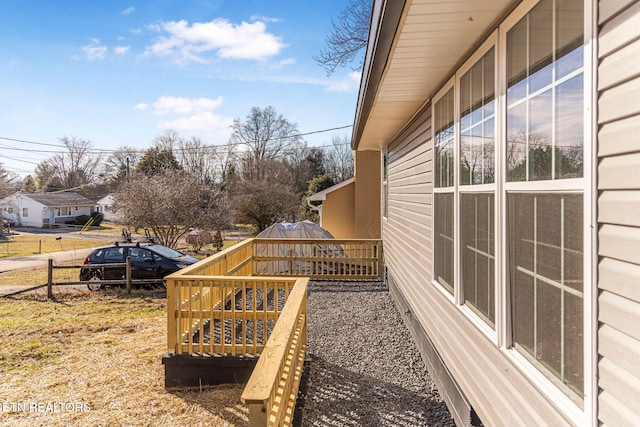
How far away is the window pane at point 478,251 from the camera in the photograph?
2.56 meters

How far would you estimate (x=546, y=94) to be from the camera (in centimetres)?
183

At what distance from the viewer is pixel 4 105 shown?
35.5m

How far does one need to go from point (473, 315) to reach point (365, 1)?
9.29 metres

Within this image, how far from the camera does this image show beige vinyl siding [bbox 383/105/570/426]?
2.12 metres

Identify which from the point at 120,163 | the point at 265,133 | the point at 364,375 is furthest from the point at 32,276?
the point at 120,163

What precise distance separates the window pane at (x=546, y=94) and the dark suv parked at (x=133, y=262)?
10037mm

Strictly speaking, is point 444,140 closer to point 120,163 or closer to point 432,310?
point 432,310

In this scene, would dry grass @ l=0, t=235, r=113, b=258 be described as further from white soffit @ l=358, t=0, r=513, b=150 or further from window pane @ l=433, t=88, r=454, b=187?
window pane @ l=433, t=88, r=454, b=187

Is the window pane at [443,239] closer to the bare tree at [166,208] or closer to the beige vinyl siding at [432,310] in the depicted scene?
the beige vinyl siding at [432,310]

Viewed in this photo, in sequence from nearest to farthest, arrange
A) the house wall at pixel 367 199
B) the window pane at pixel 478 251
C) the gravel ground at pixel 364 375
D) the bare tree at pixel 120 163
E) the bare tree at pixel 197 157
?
the window pane at pixel 478 251
the gravel ground at pixel 364 375
the house wall at pixel 367 199
the bare tree at pixel 197 157
the bare tree at pixel 120 163

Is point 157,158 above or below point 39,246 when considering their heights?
above

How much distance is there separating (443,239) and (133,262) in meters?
9.40

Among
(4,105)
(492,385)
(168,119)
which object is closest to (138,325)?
(492,385)

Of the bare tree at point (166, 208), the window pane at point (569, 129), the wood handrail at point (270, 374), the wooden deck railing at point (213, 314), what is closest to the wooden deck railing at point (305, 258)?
the wooden deck railing at point (213, 314)
